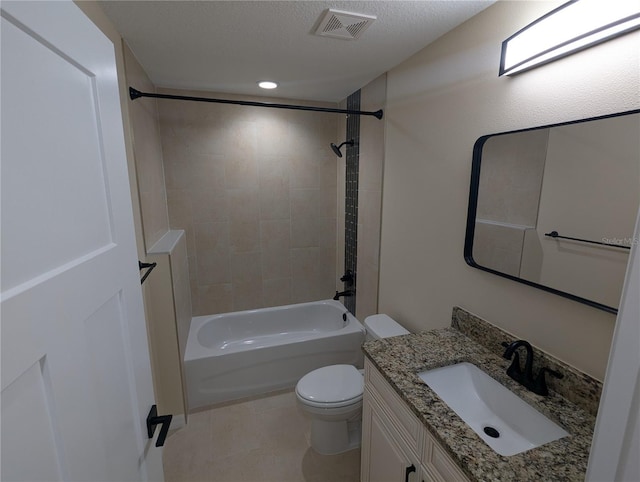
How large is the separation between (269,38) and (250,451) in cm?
246

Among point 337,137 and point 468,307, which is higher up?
point 337,137

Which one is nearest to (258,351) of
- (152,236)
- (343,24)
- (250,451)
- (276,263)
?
(250,451)

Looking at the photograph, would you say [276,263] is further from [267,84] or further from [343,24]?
[343,24]

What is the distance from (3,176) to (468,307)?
5.43 ft

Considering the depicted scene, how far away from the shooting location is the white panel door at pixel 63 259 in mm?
424

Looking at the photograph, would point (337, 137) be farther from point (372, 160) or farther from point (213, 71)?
point (213, 71)

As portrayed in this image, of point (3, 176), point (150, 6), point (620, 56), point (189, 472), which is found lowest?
point (189, 472)

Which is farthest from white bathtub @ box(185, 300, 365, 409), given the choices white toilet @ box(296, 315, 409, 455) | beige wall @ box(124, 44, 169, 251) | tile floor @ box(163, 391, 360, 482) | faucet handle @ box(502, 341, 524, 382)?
faucet handle @ box(502, 341, 524, 382)

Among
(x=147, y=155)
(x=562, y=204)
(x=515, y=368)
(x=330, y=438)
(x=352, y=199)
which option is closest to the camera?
(x=562, y=204)

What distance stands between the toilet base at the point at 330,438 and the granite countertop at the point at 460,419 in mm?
896

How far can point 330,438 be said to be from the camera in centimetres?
191

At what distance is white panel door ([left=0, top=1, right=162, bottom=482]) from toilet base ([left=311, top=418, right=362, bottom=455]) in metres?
1.33

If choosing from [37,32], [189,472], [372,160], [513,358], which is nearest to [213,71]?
[372,160]

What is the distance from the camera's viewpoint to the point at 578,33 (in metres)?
0.95
